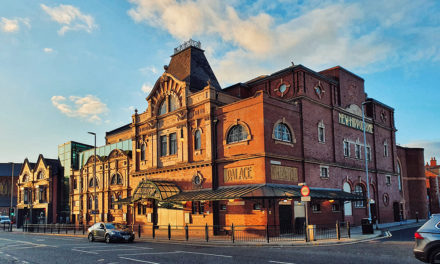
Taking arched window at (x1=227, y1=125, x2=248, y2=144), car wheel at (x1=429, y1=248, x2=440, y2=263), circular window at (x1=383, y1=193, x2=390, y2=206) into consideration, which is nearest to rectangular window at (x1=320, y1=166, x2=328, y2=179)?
arched window at (x1=227, y1=125, x2=248, y2=144)

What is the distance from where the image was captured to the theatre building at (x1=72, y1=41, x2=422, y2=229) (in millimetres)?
29031

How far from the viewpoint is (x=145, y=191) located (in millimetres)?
35000

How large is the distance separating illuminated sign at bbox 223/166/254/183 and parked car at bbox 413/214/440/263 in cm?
1690

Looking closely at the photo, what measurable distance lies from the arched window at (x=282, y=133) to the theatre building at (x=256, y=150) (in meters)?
0.08

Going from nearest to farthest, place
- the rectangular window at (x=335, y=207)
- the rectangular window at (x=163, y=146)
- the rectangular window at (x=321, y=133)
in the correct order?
the rectangular window at (x=335, y=207) → the rectangular window at (x=321, y=133) → the rectangular window at (x=163, y=146)

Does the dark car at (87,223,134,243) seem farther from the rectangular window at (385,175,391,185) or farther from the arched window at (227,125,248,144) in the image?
the rectangular window at (385,175,391,185)

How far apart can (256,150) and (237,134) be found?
2.72 meters

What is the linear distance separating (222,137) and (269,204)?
7.49m

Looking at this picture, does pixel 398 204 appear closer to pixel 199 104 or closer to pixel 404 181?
pixel 404 181

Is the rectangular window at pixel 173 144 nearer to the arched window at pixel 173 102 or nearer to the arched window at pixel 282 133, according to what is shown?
the arched window at pixel 173 102

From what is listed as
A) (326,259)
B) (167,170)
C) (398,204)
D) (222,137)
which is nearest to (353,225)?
(398,204)

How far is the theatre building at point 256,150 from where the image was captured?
29.0m

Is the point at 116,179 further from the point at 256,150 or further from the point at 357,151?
the point at 357,151

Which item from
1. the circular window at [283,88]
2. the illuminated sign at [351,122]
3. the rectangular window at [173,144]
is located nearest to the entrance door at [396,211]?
the illuminated sign at [351,122]
